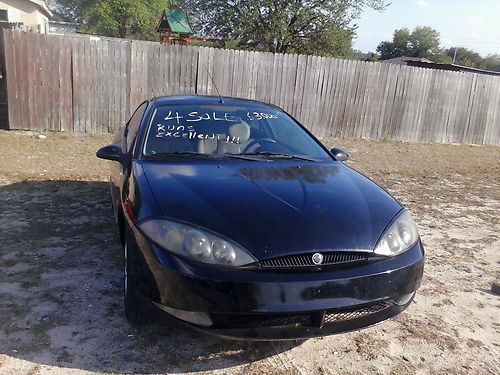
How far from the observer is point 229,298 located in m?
2.26

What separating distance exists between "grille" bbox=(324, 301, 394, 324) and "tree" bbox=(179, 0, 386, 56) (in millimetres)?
18843

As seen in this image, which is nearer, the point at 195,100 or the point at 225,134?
the point at 225,134

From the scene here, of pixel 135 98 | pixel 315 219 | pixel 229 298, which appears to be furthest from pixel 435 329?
pixel 135 98

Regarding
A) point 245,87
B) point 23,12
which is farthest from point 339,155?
point 23,12

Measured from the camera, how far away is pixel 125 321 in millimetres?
2926

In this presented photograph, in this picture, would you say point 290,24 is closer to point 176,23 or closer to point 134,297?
point 176,23

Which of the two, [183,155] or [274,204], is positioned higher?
[183,155]

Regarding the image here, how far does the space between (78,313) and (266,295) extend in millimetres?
1428

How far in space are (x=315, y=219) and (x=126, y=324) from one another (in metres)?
1.38

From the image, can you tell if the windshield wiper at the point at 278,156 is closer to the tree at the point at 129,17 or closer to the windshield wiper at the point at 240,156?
the windshield wiper at the point at 240,156

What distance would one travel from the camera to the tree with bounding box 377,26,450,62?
58031 mm

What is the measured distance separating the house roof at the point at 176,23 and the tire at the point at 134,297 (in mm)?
22191

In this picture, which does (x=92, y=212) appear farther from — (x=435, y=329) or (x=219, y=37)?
(x=219, y=37)

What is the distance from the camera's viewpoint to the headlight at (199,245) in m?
2.31
